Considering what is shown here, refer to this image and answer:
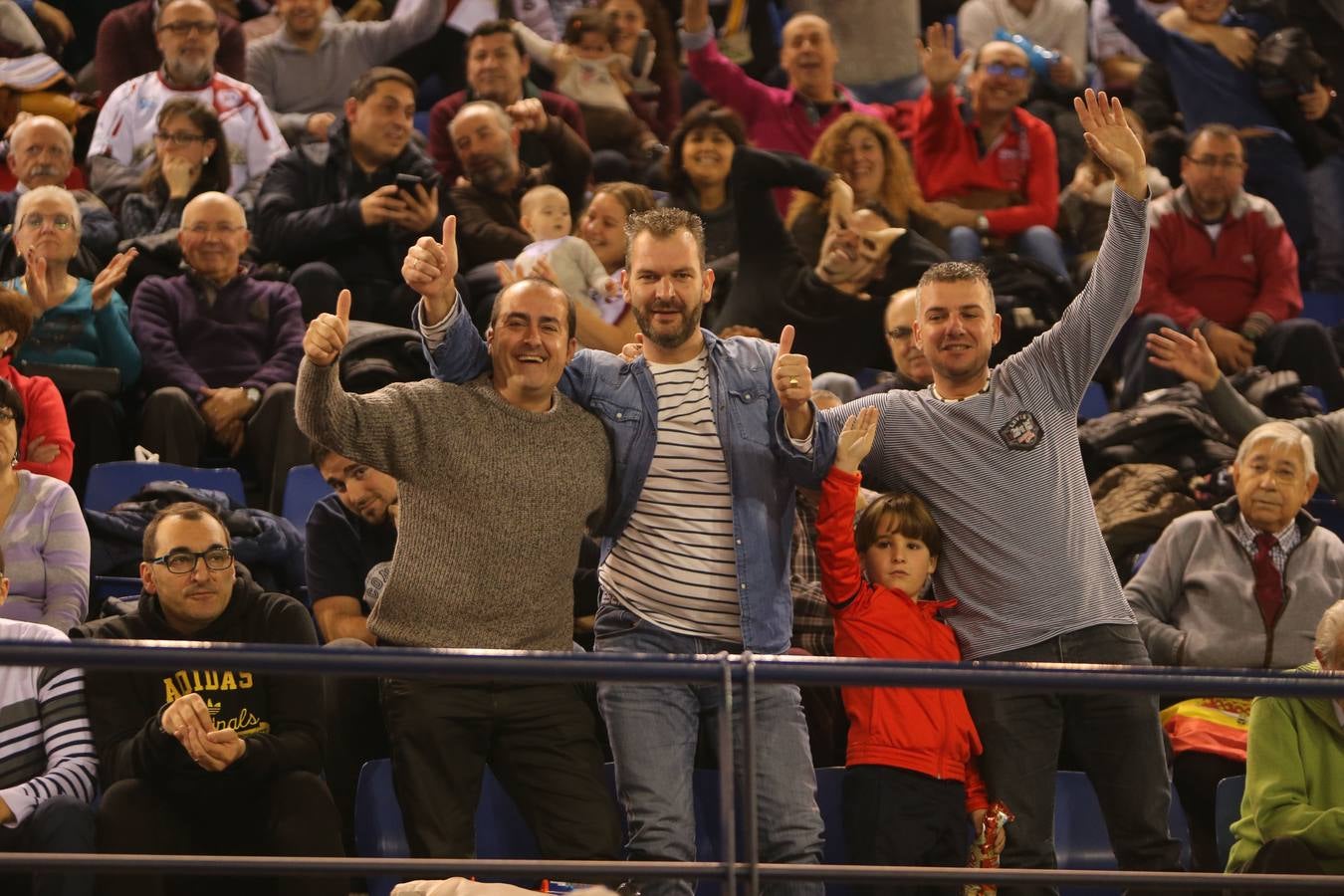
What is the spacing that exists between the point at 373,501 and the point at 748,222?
1.84 meters

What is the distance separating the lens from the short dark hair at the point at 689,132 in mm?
6543

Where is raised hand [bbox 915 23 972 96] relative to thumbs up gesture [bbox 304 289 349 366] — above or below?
above

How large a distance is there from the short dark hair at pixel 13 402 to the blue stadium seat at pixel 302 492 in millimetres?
935

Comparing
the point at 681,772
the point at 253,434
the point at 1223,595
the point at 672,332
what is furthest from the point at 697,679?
the point at 253,434

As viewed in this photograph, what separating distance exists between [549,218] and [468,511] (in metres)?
2.73

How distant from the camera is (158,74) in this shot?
23.1 ft

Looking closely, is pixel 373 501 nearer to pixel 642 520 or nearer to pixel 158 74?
pixel 642 520

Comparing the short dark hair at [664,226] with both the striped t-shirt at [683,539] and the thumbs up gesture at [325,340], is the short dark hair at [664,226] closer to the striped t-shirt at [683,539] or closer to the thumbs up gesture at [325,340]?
the striped t-shirt at [683,539]

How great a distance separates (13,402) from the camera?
4.45 metres

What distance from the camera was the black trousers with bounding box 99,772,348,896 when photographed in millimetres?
3641

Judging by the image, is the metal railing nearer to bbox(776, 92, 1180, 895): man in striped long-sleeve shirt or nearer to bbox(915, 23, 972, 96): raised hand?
bbox(776, 92, 1180, 895): man in striped long-sleeve shirt

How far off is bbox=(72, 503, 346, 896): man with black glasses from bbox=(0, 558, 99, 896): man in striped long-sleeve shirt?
0.04 metres

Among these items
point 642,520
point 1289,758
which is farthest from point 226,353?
point 1289,758

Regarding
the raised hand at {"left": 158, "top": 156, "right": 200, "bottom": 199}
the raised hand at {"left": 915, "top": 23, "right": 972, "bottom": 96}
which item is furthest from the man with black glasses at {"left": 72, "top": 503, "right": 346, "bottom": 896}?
the raised hand at {"left": 915, "top": 23, "right": 972, "bottom": 96}
